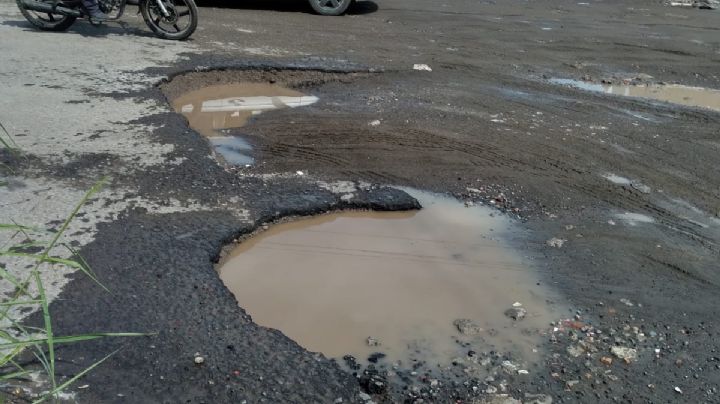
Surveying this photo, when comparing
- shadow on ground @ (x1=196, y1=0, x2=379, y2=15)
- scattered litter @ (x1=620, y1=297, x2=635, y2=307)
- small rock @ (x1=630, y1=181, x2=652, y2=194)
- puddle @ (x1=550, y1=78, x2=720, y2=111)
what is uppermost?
shadow on ground @ (x1=196, y1=0, x2=379, y2=15)

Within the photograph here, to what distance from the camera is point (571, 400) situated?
3.04 metres

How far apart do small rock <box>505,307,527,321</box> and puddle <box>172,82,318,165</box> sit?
108 inches

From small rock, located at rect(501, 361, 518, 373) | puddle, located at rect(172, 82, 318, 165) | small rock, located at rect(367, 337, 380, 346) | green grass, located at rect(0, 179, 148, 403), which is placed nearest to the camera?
green grass, located at rect(0, 179, 148, 403)

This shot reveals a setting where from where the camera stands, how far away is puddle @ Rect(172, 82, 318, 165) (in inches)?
239

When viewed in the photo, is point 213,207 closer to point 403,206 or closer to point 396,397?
point 403,206

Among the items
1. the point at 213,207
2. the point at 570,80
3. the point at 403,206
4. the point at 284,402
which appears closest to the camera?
the point at 284,402

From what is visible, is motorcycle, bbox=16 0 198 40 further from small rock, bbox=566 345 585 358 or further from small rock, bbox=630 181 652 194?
small rock, bbox=566 345 585 358

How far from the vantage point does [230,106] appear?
716 cm

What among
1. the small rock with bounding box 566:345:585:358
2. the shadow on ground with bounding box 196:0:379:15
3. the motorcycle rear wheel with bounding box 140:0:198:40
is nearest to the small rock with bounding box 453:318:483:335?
the small rock with bounding box 566:345:585:358

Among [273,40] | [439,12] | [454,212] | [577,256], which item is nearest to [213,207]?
[454,212]

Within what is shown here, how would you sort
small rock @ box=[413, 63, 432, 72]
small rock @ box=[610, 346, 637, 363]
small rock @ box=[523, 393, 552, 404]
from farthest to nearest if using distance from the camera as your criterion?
small rock @ box=[413, 63, 432, 72] → small rock @ box=[610, 346, 637, 363] → small rock @ box=[523, 393, 552, 404]

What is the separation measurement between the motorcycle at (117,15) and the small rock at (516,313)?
23.3 feet

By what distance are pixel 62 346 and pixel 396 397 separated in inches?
60.4

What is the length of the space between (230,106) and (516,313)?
440cm
